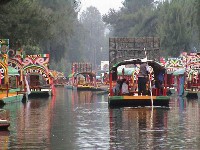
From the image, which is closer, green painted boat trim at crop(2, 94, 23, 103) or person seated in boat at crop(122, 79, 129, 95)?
person seated in boat at crop(122, 79, 129, 95)

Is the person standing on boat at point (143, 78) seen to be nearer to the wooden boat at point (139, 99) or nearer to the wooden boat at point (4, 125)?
the wooden boat at point (139, 99)

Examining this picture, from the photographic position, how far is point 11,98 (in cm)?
3962

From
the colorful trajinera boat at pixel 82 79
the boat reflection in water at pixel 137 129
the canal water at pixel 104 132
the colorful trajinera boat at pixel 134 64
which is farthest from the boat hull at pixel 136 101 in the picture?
the colorful trajinera boat at pixel 82 79

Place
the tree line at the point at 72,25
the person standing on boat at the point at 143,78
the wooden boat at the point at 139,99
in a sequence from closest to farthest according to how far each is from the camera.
Answer: the wooden boat at the point at 139,99, the person standing on boat at the point at 143,78, the tree line at the point at 72,25

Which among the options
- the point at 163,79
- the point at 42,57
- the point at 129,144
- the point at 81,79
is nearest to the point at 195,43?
the point at 81,79

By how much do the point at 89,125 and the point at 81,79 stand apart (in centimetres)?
7534

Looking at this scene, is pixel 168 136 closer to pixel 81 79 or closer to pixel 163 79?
pixel 163 79

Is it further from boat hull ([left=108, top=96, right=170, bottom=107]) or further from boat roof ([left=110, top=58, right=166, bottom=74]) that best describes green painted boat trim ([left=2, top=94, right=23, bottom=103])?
boat hull ([left=108, top=96, right=170, bottom=107])

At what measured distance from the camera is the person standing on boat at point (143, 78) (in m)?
34.1

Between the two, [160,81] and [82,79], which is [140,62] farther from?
[82,79]

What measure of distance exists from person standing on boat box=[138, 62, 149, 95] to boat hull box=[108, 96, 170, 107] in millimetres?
1333

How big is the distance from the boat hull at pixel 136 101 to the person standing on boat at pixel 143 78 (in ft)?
4.37

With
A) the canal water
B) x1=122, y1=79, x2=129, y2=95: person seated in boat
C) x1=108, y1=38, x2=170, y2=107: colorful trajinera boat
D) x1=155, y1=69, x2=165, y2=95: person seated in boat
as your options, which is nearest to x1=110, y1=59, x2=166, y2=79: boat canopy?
x1=108, y1=38, x2=170, y2=107: colorful trajinera boat

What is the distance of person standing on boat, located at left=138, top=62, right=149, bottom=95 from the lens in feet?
112
